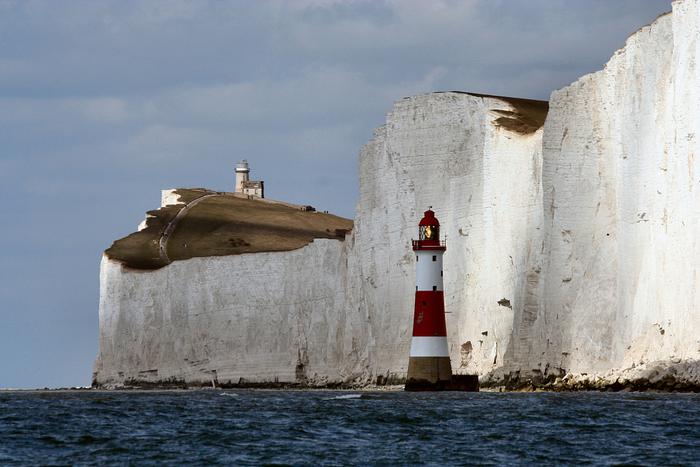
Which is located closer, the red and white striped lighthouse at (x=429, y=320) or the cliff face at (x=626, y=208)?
the cliff face at (x=626, y=208)

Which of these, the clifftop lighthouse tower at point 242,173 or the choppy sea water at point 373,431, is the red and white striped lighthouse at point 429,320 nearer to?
the choppy sea water at point 373,431

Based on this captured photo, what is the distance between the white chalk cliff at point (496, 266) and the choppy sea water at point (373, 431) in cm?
331

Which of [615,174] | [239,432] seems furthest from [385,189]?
[239,432]

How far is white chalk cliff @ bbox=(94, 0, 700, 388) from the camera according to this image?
4791cm

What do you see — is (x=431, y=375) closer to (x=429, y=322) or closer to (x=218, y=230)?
(x=429, y=322)

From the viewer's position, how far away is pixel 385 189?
61250 mm

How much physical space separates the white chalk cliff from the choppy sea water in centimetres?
331

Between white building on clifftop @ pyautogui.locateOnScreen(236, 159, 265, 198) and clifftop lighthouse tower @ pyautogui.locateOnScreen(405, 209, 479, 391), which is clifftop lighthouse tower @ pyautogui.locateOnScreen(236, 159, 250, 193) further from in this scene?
clifftop lighthouse tower @ pyautogui.locateOnScreen(405, 209, 479, 391)

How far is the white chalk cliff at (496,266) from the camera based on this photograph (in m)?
47.9

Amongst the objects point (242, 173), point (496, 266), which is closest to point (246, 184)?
point (242, 173)

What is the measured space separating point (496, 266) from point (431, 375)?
7.50 metres

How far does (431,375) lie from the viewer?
49375 mm

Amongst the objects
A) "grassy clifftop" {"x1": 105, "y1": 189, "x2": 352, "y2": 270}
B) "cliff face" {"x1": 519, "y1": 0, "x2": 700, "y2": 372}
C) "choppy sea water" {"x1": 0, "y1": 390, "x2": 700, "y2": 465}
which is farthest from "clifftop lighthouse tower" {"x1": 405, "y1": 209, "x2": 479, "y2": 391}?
"grassy clifftop" {"x1": 105, "y1": 189, "x2": 352, "y2": 270}

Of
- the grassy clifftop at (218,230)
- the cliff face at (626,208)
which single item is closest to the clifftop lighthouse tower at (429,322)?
the cliff face at (626,208)
